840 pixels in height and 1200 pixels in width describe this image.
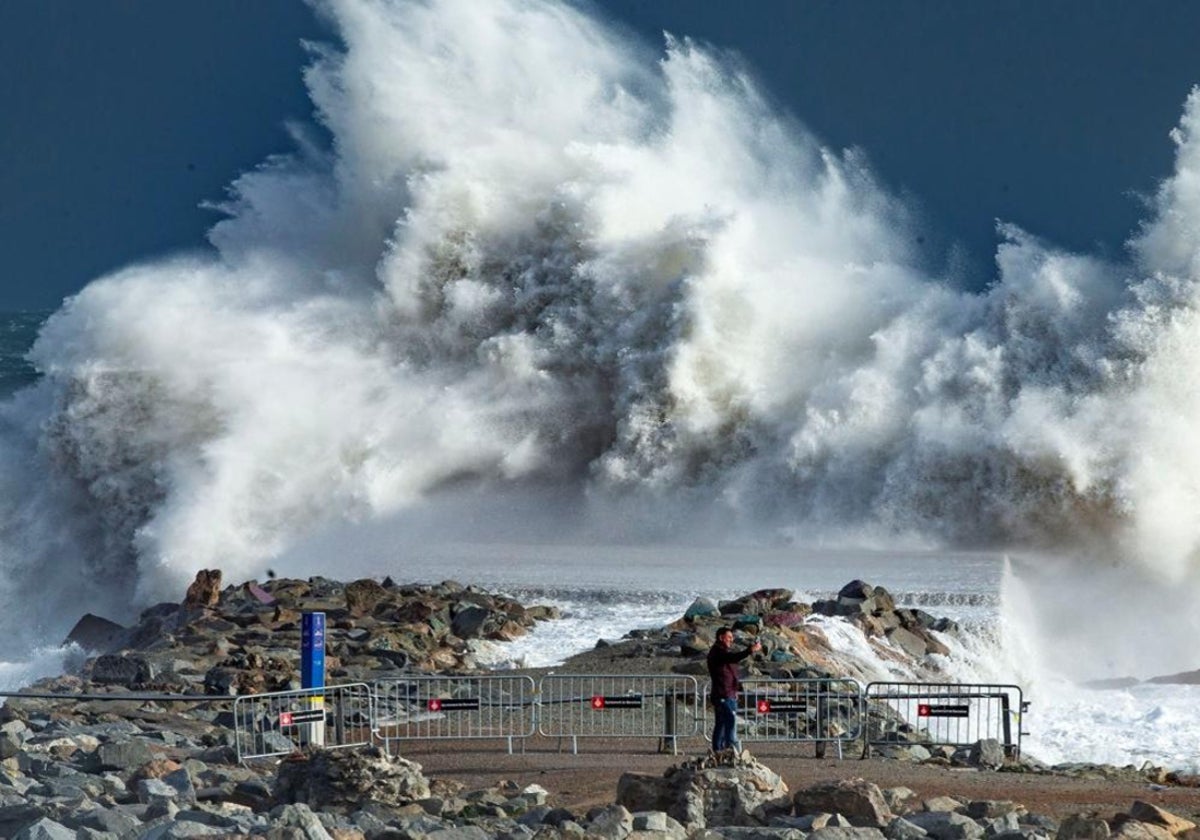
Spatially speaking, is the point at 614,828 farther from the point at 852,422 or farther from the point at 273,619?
the point at 852,422

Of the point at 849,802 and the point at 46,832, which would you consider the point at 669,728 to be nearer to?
the point at 849,802

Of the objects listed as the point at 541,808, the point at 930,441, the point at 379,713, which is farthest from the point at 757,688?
the point at 930,441

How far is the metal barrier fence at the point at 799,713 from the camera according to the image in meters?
15.5

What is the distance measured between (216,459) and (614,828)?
24.6m

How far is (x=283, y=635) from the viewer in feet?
72.4

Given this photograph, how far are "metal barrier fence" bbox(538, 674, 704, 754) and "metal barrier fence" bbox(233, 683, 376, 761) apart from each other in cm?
134

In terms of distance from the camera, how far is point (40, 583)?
112 ft

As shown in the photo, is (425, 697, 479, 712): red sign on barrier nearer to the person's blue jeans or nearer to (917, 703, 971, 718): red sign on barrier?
the person's blue jeans

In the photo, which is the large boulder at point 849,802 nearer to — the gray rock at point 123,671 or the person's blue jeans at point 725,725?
the person's blue jeans at point 725,725

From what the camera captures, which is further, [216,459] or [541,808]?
[216,459]

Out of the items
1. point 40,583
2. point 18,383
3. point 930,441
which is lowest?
point 40,583

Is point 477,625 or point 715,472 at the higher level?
point 715,472

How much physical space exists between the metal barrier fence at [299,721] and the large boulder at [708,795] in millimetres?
3178

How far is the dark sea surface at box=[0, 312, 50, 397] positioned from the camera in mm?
56938
